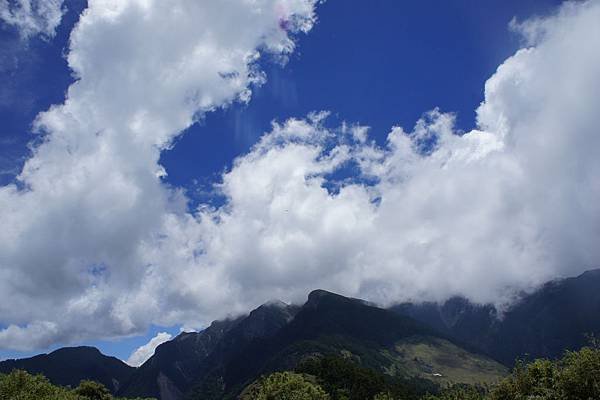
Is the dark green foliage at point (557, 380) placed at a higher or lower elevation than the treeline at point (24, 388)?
lower

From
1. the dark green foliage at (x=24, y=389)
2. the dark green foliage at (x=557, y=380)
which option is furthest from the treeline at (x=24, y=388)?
the dark green foliage at (x=557, y=380)

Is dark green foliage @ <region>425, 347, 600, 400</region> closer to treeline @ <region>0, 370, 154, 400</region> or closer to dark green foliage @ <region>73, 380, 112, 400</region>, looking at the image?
treeline @ <region>0, 370, 154, 400</region>

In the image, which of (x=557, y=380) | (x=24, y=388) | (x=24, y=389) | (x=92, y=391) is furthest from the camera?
(x=92, y=391)

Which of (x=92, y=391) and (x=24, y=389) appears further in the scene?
(x=92, y=391)

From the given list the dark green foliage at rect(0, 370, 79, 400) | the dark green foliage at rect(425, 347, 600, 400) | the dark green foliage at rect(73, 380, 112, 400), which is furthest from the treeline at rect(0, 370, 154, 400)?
the dark green foliage at rect(425, 347, 600, 400)

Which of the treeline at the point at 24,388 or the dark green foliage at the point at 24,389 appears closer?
the dark green foliage at the point at 24,389

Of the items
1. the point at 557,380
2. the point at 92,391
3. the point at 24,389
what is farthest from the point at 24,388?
the point at 557,380

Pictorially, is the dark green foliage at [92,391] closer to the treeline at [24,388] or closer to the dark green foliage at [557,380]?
the treeline at [24,388]

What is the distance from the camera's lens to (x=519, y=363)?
94250 millimetres

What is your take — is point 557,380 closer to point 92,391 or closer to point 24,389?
point 24,389

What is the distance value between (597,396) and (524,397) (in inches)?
598

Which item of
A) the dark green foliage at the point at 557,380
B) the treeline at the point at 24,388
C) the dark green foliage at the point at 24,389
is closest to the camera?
the dark green foliage at the point at 557,380

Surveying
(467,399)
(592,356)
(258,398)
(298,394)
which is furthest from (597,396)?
(258,398)

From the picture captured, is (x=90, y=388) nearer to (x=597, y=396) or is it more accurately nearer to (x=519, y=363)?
(x=519, y=363)
